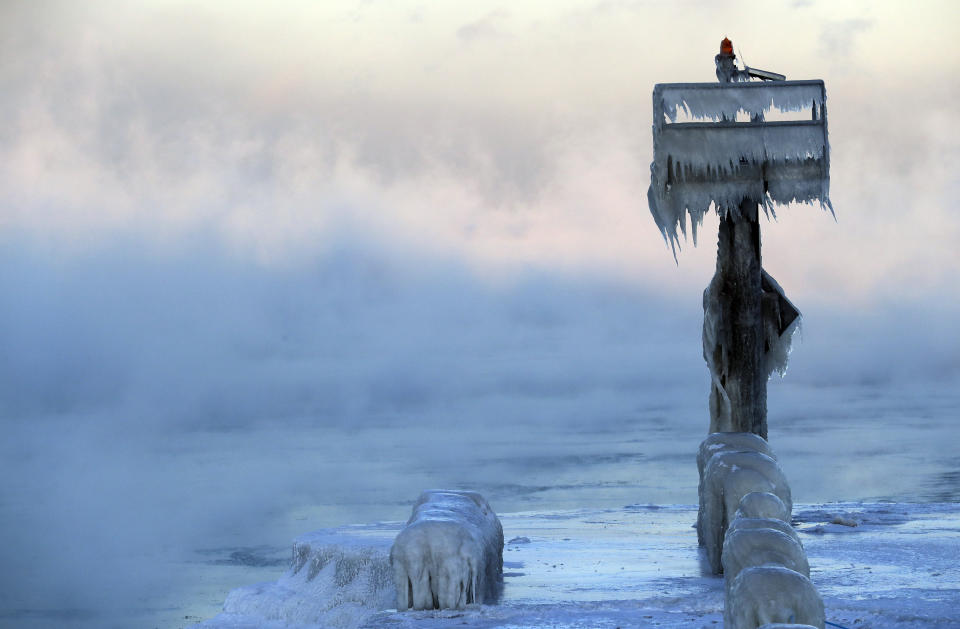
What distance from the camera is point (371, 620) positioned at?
9.62 m

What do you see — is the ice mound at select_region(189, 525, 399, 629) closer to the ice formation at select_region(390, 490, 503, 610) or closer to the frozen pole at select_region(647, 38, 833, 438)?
the ice formation at select_region(390, 490, 503, 610)

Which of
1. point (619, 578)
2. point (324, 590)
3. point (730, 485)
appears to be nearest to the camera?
point (730, 485)

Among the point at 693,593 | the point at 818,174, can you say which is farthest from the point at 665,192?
the point at 693,593

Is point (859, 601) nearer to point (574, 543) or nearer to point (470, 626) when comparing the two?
point (470, 626)

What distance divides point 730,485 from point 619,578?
4.98 ft

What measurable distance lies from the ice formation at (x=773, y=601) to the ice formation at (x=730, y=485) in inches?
146

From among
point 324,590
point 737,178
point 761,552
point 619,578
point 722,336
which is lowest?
point 324,590

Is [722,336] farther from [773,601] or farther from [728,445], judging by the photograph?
[773,601]

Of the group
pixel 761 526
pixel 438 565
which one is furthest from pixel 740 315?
pixel 438 565

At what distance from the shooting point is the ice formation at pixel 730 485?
10.8 meters

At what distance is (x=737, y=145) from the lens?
13047 millimetres

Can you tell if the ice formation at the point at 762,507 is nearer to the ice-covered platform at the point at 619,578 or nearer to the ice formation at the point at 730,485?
the ice formation at the point at 730,485

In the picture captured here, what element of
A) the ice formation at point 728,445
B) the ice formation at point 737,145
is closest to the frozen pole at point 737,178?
the ice formation at point 737,145

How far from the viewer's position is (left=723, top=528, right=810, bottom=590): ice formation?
802cm
